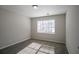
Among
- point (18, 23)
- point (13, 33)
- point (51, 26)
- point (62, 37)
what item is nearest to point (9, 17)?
point (18, 23)

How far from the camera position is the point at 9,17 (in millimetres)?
3246

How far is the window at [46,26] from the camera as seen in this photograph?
4523 mm

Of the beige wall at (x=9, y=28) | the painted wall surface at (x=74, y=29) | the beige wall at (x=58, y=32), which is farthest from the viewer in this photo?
the beige wall at (x=58, y=32)

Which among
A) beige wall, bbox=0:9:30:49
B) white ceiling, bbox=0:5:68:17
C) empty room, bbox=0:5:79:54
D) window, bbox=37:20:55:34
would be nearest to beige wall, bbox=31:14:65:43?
empty room, bbox=0:5:79:54

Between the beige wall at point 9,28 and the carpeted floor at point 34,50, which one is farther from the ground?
the beige wall at point 9,28

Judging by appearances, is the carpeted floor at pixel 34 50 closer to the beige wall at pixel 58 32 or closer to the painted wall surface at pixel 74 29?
the painted wall surface at pixel 74 29

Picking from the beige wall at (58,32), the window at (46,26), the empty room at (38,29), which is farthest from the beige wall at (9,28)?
the beige wall at (58,32)

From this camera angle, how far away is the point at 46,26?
→ 4836mm

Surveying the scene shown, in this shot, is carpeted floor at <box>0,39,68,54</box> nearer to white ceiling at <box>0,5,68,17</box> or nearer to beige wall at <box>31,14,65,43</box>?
beige wall at <box>31,14,65,43</box>

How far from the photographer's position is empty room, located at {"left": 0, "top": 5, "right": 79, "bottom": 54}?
8.33 ft

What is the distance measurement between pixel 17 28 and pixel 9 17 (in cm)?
98

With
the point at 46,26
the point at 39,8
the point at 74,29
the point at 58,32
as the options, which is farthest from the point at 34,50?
the point at 46,26

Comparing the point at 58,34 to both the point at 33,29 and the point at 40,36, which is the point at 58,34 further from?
the point at 33,29

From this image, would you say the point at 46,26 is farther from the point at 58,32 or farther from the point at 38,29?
the point at 58,32
